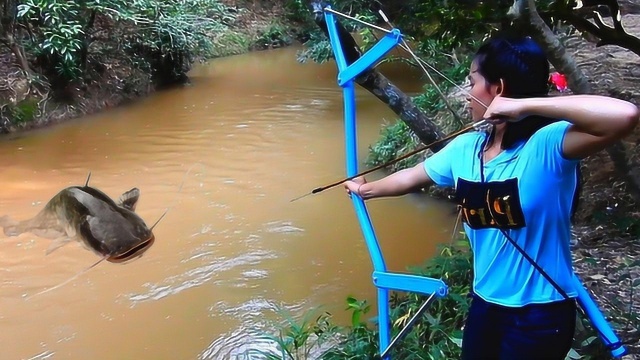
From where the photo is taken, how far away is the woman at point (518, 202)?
1.20m

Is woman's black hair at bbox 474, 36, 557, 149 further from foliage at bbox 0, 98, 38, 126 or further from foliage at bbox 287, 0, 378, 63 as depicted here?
foliage at bbox 0, 98, 38, 126

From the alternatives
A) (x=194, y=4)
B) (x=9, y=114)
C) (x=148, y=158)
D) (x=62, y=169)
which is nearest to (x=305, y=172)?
(x=148, y=158)

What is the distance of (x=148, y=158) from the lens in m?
6.88

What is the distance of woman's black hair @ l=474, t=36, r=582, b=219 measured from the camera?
49.0 inches

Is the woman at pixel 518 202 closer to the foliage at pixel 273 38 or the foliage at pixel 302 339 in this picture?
the foliage at pixel 302 339

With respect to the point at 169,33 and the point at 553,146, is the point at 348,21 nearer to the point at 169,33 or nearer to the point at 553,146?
the point at 553,146

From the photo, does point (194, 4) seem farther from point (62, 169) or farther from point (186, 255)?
point (186, 255)

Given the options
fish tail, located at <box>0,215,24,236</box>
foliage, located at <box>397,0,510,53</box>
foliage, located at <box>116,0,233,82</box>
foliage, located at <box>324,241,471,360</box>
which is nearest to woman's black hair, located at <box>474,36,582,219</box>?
foliage, located at <box>397,0,510,53</box>

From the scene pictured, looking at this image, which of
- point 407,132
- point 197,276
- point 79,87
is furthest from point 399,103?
point 79,87

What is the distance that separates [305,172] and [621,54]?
2.98 meters

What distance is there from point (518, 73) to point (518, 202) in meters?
0.25

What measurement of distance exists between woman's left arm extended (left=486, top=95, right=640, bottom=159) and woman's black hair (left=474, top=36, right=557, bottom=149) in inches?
4.1

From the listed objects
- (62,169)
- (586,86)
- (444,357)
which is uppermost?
(586,86)

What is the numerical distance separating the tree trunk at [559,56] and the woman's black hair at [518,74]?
76cm
